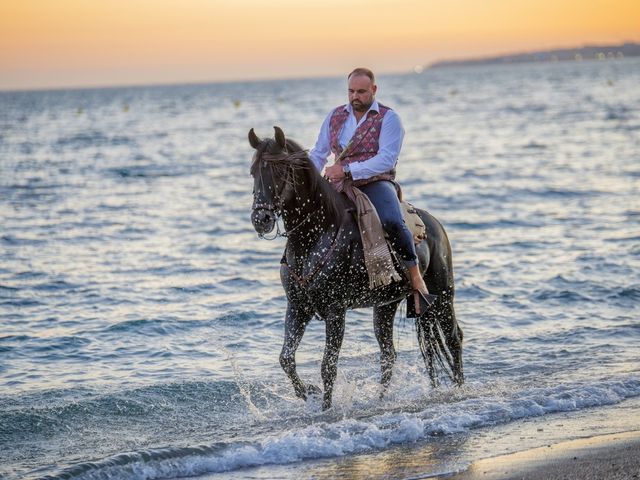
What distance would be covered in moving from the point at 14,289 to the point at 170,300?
110 inches

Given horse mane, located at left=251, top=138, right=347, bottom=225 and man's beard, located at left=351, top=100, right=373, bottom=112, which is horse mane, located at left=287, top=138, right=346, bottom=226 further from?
man's beard, located at left=351, top=100, right=373, bottom=112

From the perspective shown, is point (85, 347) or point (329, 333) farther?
point (85, 347)

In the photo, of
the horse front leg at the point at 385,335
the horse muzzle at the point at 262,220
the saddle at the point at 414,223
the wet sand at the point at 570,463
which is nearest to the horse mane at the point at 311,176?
the horse muzzle at the point at 262,220

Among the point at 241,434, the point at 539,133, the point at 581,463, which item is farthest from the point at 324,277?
the point at 539,133

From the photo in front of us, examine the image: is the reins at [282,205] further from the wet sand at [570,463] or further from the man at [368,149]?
the wet sand at [570,463]

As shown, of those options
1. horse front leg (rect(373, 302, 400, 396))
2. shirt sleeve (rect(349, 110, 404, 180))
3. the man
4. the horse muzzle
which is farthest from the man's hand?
horse front leg (rect(373, 302, 400, 396))

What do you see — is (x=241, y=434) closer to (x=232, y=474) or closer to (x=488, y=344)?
(x=232, y=474)

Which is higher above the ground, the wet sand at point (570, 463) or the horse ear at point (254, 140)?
the horse ear at point (254, 140)

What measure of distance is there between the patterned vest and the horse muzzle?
135 cm

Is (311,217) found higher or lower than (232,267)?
higher

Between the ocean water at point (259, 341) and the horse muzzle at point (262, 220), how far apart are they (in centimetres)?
186

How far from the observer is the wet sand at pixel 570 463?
729cm

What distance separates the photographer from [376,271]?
29.4 feet

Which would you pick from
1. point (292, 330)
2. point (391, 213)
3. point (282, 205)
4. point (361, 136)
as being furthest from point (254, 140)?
point (292, 330)
